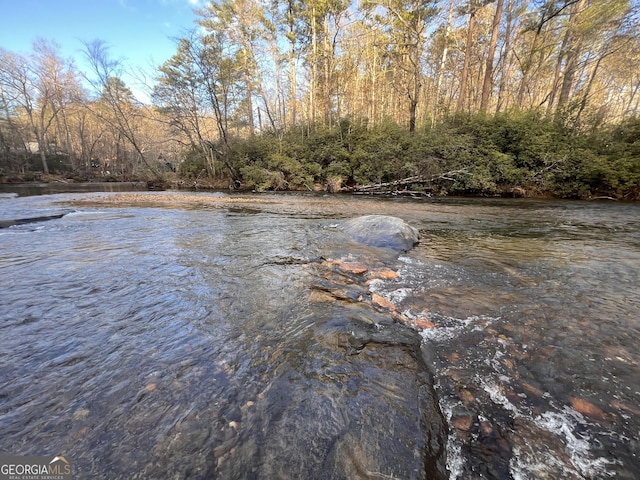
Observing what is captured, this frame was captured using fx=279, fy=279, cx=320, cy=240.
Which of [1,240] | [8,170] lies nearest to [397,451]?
[1,240]

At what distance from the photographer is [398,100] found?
954 inches

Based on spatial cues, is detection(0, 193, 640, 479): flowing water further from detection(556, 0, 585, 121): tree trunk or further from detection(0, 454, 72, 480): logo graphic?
detection(556, 0, 585, 121): tree trunk

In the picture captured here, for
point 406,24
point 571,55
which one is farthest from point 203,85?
point 571,55

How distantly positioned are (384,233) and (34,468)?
518 centimetres

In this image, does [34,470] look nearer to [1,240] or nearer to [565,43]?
[1,240]

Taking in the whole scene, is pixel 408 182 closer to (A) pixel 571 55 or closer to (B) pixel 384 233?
(B) pixel 384 233

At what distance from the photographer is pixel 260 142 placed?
68.6 feet

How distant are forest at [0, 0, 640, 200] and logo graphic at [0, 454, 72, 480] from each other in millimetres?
14796

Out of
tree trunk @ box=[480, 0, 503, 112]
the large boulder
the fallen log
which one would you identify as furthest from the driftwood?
the large boulder

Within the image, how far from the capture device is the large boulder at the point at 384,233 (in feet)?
17.7

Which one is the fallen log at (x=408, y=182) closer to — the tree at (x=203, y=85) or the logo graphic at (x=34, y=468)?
the tree at (x=203, y=85)

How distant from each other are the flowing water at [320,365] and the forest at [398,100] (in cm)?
1120

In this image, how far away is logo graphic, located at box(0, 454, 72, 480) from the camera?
129 centimetres

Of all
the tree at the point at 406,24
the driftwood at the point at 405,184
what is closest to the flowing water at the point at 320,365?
the driftwood at the point at 405,184
